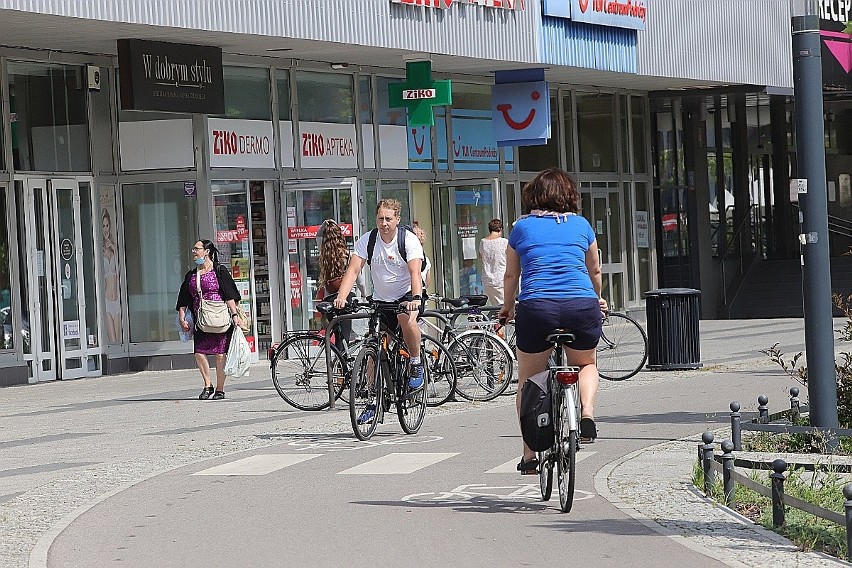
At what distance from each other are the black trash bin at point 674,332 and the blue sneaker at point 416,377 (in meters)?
6.23

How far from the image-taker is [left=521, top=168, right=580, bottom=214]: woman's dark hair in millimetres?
8312

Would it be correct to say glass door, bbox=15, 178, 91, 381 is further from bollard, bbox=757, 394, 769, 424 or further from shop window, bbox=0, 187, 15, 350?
bollard, bbox=757, 394, 769, 424

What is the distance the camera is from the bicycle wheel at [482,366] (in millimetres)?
14852

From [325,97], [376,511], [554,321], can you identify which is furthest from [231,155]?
[554,321]

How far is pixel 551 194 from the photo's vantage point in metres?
8.30

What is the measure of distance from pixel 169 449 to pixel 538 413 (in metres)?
4.57

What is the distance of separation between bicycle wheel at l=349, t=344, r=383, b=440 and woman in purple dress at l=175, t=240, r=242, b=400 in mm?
4632

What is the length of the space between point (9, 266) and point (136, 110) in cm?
243

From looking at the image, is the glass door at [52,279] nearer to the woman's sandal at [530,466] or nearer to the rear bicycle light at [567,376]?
the woman's sandal at [530,466]

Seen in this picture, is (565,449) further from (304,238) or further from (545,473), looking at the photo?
(304,238)

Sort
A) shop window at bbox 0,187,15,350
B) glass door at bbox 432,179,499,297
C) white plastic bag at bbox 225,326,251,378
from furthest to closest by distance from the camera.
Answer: glass door at bbox 432,179,499,297 → shop window at bbox 0,187,15,350 → white plastic bag at bbox 225,326,251,378

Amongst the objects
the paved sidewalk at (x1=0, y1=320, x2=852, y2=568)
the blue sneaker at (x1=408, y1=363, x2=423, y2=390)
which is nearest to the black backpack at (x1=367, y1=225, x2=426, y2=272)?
the blue sneaker at (x1=408, y1=363, x2=423, y2=390)

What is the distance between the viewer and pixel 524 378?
820cm

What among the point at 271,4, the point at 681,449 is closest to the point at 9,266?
the point at 271,4
